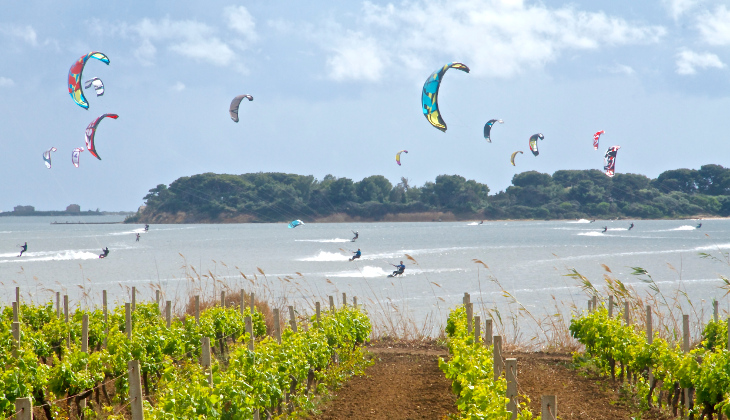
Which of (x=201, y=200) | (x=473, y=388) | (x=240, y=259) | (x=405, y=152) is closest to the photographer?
(x=473, y=388)

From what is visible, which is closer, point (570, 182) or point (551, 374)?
point (551, 374)

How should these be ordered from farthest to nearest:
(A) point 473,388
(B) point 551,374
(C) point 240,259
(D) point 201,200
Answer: (D) point 201,200, (C) point 240,259, (B) point 551,374, (A) point 473,388

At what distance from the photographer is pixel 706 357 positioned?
21.2 ft

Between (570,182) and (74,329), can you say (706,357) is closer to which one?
(74,329)

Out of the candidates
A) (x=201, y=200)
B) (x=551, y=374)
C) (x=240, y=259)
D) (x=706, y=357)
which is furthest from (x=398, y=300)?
(x=201, y=200)

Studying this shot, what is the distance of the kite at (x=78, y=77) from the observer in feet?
68.7

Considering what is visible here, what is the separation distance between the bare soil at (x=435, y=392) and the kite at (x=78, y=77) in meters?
14.1

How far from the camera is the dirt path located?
7906 mm

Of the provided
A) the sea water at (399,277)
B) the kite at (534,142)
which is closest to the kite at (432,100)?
the sea water at (399,277)

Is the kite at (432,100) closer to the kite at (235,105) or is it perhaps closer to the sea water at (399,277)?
the sea water at (399,277)

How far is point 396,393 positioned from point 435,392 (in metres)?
0.54

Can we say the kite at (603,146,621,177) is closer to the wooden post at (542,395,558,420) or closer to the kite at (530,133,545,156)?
the kite at (530,133,545,156)

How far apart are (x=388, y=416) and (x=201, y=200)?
5108 inches

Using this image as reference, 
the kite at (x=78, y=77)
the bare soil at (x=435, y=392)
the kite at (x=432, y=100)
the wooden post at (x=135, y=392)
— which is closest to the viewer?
the wooden post at (x=135, y=392)
